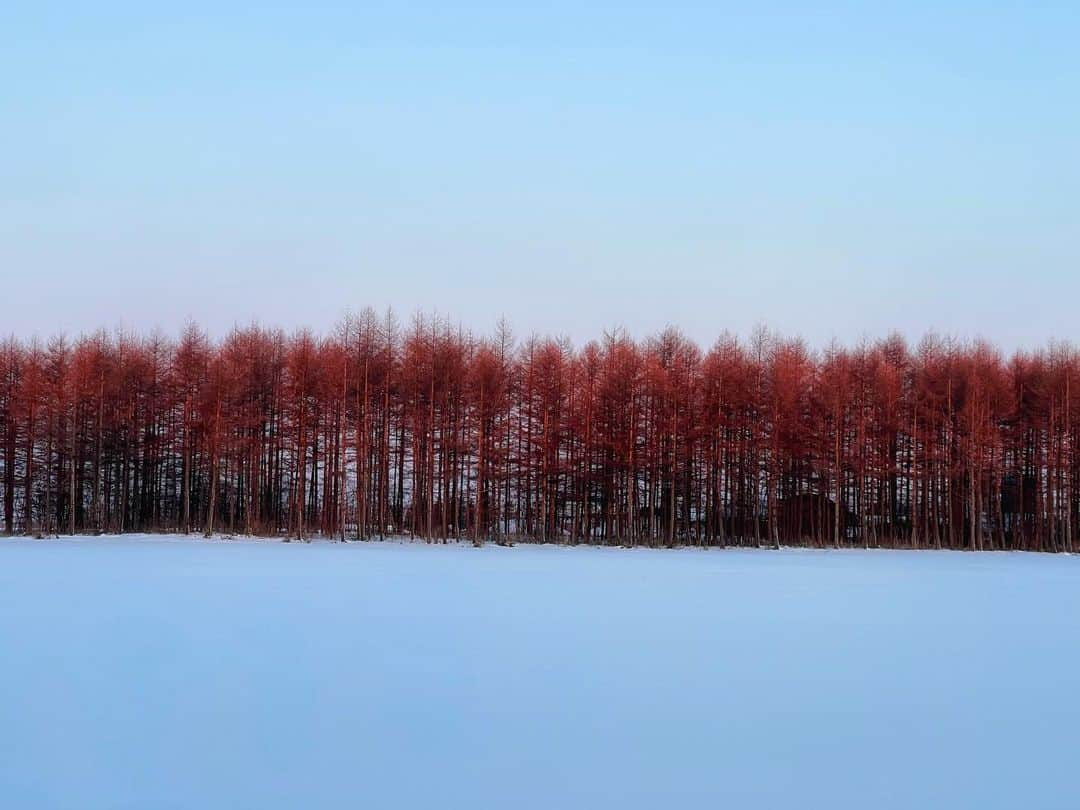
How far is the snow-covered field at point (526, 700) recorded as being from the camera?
5344 mm

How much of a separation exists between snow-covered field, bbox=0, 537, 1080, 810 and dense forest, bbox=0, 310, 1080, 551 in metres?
26.1

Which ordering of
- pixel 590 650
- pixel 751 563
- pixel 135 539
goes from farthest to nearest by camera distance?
pixel 135 539 → pixel 751 563 → pixel 590 650

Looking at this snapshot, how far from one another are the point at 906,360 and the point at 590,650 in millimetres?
42186

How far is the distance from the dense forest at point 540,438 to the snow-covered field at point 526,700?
1028 inches

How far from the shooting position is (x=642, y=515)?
148 ft

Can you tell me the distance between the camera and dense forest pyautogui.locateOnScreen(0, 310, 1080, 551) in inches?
1615

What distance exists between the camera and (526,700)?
738cm

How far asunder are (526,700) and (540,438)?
3401 cm

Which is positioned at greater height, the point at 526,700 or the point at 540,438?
the point at 540,438

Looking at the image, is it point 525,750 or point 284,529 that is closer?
point 525,750

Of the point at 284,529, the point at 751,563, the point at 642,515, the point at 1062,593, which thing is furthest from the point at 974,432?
the point at 284,529

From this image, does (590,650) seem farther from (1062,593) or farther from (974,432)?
(974,432)

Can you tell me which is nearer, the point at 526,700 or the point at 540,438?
the point at 526,700

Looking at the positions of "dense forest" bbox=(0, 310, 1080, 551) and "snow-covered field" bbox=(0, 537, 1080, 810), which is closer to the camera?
"snow-covered field" bbox=(0, 537, 1080, 810)
